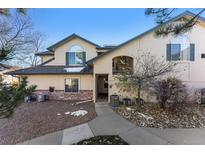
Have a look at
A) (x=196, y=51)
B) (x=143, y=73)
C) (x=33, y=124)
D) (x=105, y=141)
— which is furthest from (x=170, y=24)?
(x=196, y=51)

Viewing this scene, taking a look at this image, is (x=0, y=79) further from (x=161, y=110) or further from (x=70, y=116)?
(x=161, y=110)

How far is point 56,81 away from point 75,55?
10.3ft

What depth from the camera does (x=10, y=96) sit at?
3.28m

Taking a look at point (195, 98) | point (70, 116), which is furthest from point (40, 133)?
point (195, 98)

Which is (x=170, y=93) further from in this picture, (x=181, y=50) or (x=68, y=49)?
(x=68, y=49)

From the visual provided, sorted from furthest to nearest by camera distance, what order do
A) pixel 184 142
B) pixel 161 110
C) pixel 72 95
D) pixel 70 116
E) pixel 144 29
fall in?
pixel 72 95 → pixel 144 29 → pixel 161 110 → pixel 70 116 → pixel 184 142

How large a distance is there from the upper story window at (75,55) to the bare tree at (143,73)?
497 cm

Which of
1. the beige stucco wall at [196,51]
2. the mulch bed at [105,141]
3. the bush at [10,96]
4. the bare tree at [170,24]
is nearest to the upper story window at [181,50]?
the beige stucco wall at [196,51]

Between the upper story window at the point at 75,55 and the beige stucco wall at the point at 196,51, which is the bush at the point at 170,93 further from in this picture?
the upper story window at the point at 75,55

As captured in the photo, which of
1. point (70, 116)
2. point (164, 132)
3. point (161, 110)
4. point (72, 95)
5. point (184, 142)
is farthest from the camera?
point (72, 95)

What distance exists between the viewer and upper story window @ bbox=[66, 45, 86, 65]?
14820 millimetres

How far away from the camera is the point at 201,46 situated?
449 inches

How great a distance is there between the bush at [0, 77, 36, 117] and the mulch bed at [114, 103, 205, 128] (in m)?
5.18

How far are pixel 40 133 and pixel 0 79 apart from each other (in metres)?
3.91
